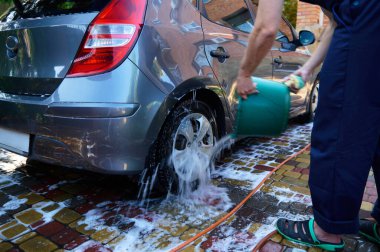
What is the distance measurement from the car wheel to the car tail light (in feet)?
1.76

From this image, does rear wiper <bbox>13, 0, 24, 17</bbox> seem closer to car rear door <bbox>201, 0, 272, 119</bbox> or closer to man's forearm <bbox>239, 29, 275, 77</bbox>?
car rear door <bbox>201, 0, 272, 119</bbox>

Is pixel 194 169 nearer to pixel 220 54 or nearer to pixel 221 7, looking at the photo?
pixel 220 54

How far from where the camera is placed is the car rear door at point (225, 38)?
2.54m

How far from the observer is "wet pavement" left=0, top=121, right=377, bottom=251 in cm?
203

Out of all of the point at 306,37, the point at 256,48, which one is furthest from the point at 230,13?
the point at 256,48

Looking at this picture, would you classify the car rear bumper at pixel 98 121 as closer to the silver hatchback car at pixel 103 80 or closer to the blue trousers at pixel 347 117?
the silver hatchback car at pixel 103 80

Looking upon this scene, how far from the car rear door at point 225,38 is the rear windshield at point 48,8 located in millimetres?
796

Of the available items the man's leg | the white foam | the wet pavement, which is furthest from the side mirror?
the white foam

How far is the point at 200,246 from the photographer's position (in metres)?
1.99

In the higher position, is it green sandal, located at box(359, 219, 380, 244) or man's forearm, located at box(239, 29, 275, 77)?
man's forearm, located at box(239, 29, 275, 77)

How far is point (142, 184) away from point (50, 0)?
1356mm

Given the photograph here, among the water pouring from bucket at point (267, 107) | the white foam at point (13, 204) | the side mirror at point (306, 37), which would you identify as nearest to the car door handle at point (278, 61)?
the side mirror at point (306, 37)

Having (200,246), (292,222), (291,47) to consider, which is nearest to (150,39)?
(200,246)

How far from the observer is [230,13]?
3.01m
